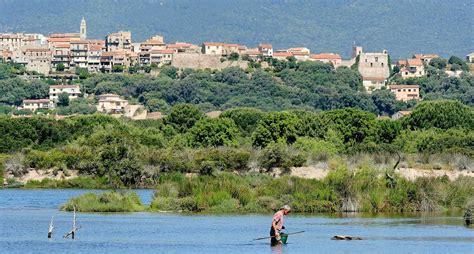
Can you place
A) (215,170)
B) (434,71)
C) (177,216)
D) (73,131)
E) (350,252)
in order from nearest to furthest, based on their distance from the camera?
1. (350,252)
2. (177,216)
3. (215,170)
4. (73,131)
5. (434,71)

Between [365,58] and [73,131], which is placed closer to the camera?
[73,131]

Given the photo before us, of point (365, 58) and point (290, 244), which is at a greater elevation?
point (365, 58)

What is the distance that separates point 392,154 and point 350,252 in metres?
32.9

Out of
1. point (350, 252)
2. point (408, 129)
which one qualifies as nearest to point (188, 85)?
point (408, 129)

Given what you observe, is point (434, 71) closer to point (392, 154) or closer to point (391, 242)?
point (392, 154)

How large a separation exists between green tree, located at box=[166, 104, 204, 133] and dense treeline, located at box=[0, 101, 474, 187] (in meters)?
0.06

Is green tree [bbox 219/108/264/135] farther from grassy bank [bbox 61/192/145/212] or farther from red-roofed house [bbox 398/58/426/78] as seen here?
red-roofed house [bbox 398/58/426/78]

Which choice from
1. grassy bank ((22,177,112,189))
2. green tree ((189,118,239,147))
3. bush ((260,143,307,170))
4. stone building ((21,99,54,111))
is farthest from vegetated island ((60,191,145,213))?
stone building ((21,99,54,111))

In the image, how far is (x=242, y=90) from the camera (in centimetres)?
17088

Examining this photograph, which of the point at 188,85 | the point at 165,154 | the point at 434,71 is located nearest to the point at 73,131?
the point at 165,154

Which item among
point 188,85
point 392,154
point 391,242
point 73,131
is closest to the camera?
point 391,242

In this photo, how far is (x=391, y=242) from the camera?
3628 centimetres

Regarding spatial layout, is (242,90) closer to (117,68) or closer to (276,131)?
(117,68)

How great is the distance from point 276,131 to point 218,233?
3668 centimetres
